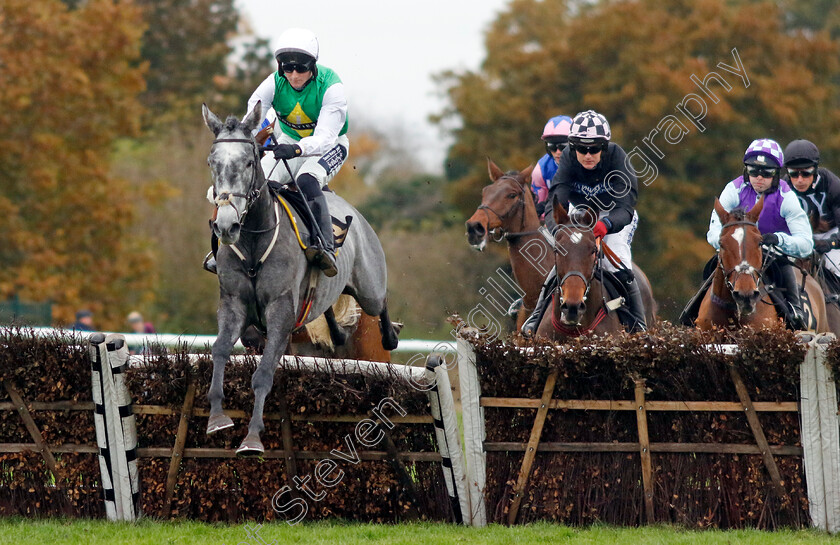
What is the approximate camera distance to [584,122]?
8070 millimetres

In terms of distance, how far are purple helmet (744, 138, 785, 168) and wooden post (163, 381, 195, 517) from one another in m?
4.32

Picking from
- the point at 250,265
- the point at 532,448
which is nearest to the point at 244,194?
the point at 250,265

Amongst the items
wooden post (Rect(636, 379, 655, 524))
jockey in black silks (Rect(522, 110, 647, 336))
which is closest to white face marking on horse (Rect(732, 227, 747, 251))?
jockey in black silks (Rect(522, 110, 647, 336))

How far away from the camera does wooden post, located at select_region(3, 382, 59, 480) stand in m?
6.76

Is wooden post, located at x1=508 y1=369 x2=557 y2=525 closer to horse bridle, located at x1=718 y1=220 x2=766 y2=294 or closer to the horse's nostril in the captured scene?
horse bridle, located at x1=718 y1=220 x2=766 y2=294

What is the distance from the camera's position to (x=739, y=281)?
288 inches

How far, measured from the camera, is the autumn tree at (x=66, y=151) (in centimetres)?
1816

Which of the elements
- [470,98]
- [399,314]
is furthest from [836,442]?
[470,98]

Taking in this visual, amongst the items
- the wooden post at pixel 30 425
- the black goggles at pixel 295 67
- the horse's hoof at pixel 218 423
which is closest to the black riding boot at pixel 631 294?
the black goggles at pixel 295 67

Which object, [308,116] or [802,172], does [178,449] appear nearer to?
[308,116]

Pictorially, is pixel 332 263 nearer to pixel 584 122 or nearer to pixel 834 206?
pixel 584 122

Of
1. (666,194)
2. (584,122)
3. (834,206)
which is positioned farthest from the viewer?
(666,194)

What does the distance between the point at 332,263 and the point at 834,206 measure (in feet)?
14.2

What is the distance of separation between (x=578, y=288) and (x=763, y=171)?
6.40 feet
